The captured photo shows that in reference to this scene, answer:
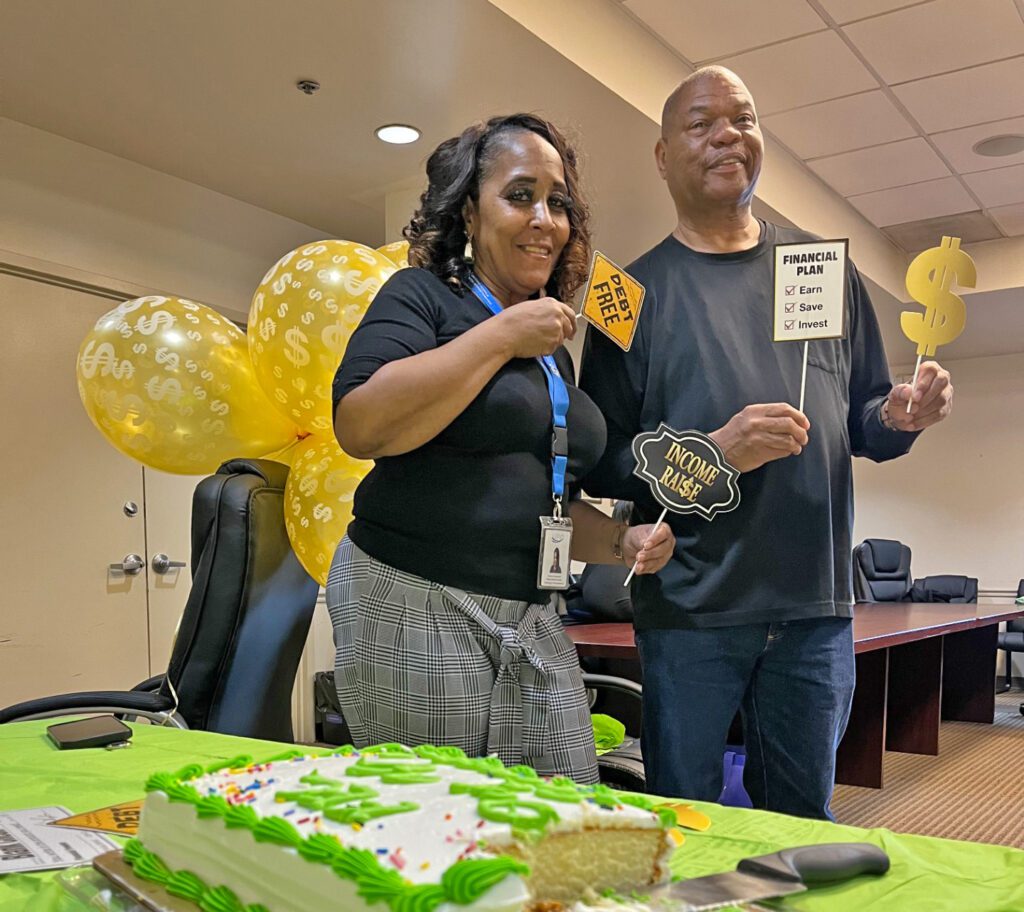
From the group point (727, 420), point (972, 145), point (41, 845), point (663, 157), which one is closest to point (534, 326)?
point (727, 420)

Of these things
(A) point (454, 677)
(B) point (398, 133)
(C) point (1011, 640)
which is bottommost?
(C) point (1011, 640)

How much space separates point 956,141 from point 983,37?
1030 millimetres

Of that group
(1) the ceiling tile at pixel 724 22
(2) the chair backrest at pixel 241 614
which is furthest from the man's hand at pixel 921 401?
(1) the ceiling tile at pixel 724 22

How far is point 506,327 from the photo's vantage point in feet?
3.41

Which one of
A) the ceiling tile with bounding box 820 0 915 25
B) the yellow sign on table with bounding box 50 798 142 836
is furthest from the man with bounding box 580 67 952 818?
the ceiling tile with bounding box 820 0 915 25

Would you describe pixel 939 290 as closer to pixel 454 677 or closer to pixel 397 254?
pixel 454 677

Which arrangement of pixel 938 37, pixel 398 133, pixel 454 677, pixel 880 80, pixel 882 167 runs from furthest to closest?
pixel 882 167
pixel 880 80
pixel 398 133
pixel 938 37
pixel 454 677

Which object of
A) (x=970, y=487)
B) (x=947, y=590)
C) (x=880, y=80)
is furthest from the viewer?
(x=970, y=487)

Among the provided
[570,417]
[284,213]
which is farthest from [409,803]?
[284,213]

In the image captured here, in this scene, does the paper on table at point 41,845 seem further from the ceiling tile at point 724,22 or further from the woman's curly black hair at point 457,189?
the ceiling tile at point 724,22

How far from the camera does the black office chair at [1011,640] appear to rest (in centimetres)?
636

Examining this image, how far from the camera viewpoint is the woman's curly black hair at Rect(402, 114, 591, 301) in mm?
1171

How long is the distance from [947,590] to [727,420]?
696cm

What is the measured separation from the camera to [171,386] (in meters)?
2.23
